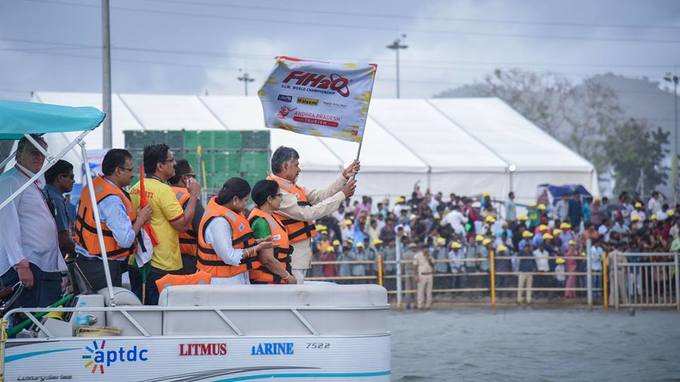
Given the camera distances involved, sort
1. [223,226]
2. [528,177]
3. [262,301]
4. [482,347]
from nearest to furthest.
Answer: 1. [262,301]
2. [223,226]
3. [482,347]
4. [528,177]

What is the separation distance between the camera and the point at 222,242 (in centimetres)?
912

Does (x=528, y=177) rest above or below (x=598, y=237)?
above

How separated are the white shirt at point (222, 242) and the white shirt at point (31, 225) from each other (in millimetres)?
1344

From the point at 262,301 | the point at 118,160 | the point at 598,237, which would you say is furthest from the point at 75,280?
the point at 598,237

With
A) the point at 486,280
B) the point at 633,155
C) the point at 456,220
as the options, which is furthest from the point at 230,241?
the point at 633,155

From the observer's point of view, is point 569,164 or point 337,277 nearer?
point 337,277

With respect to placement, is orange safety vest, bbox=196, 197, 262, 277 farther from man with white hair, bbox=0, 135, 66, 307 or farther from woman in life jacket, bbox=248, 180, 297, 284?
man with white hair, bbox=0, 135, 66, 307

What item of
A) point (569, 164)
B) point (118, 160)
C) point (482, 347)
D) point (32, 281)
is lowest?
point (482, 347)

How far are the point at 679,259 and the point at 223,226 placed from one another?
1776cm

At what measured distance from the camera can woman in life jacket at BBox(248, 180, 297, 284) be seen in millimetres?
9609

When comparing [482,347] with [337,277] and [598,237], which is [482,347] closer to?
[337,277]

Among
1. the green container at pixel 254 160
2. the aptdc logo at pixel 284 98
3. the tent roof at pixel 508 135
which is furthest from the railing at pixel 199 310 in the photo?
the tent roof at pixel 508 135

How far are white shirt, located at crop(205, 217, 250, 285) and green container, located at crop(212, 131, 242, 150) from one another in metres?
15.4

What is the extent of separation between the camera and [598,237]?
1047 inches
